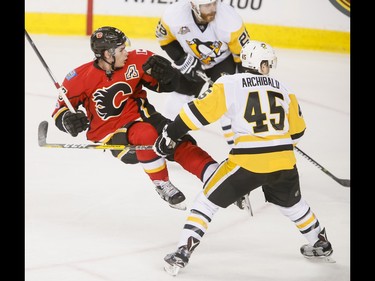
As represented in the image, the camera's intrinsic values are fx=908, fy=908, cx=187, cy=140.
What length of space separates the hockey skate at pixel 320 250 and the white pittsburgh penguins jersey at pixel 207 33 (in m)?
1.34

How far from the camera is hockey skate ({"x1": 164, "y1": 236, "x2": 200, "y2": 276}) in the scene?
12.1ft

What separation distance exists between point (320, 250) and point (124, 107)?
1.14m

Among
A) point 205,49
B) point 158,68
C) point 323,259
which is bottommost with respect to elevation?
point 323,259

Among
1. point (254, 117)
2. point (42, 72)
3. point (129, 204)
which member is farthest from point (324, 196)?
point (42, 72)

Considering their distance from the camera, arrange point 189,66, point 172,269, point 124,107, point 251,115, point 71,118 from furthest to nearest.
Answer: point 189,66 < point 124,107 < point 71,118 < point 172,269 < point 251,115

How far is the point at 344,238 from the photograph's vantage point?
4230mm

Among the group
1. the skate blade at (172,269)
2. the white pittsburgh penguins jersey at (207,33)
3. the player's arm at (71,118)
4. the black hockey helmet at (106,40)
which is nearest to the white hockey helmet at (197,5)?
the white pittsburgh penguins jersey at (207,33)

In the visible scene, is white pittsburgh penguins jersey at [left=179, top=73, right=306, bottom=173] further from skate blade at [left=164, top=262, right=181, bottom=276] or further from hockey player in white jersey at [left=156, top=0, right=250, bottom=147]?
hockey player in white jersey at [left=156, top=0, right=250, bottom=147]

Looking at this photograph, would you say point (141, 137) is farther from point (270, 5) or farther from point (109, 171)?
point (270, 5)

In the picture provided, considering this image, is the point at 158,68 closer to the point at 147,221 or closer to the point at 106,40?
the point at 106,40

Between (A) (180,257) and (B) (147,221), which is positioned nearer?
(A) (180,257)

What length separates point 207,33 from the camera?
16.0 feet

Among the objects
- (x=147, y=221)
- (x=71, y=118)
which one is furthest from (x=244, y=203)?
(x=71, y=118)

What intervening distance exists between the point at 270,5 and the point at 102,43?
349 centimetres
